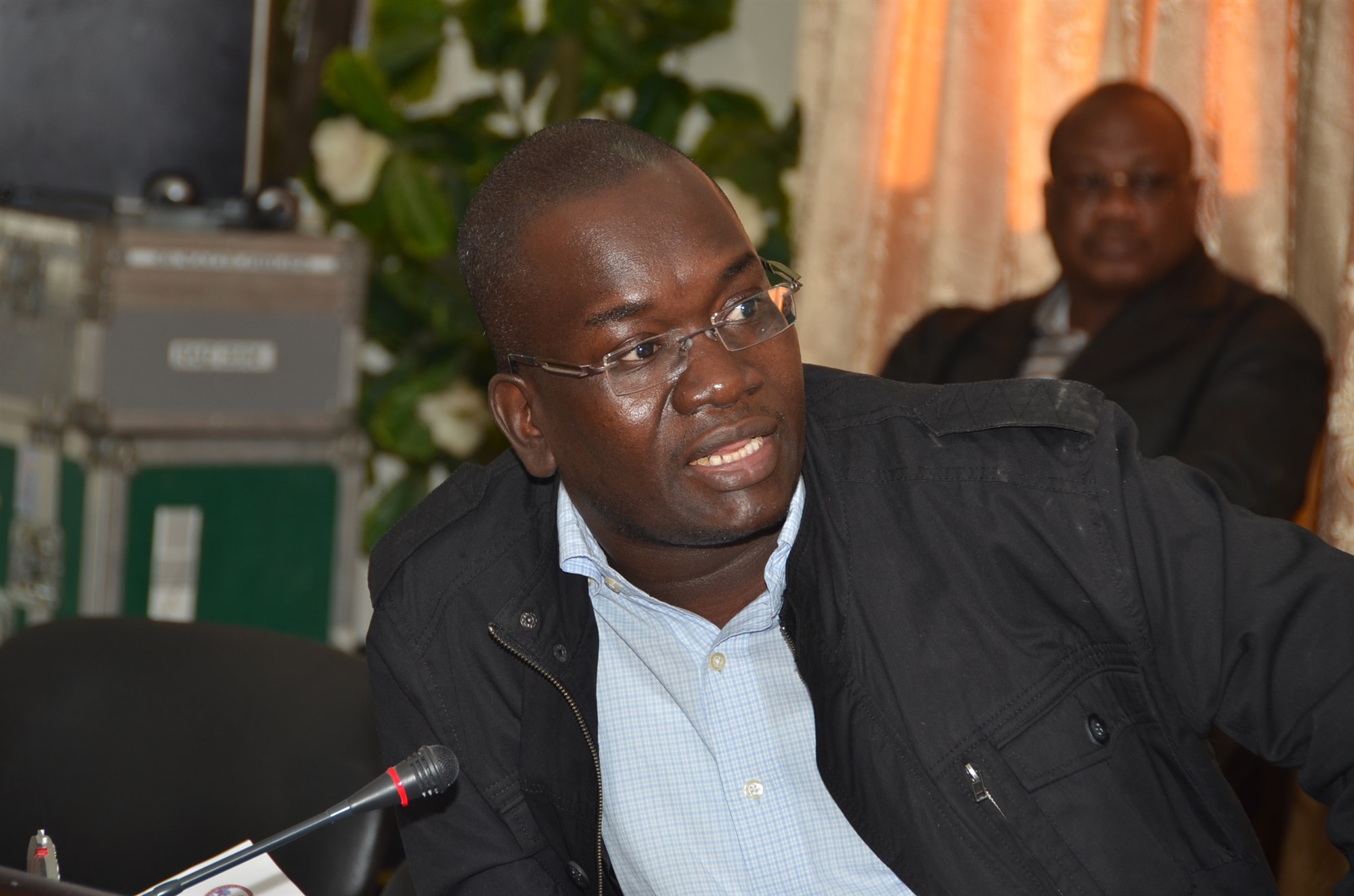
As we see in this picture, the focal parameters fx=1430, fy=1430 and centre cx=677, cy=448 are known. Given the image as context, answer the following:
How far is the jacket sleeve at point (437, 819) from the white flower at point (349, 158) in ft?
7.06

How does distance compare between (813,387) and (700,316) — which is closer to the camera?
(700,316)

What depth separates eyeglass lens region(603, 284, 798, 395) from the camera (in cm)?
127

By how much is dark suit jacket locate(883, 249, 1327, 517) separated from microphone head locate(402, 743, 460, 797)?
1309 millimetres

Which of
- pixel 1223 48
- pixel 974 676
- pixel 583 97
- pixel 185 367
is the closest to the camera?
pixel 974 676

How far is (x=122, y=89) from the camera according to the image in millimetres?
2889

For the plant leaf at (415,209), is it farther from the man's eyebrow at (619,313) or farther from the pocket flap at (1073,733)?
the pocket flap at (1073,733)

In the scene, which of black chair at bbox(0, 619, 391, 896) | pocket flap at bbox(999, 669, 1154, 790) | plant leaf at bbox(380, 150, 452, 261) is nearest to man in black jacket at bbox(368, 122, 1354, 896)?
pocket flap at bbox(999, 669, 1154, 790)

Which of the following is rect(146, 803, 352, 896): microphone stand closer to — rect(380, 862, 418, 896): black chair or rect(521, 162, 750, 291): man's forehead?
rect(380, 862, 418, 896): black chair

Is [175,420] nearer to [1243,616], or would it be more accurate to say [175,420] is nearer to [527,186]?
[527,186]

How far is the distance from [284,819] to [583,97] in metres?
2.43

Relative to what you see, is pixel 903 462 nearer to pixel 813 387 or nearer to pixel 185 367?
pixel 813 387

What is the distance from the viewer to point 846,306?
298 centimetres


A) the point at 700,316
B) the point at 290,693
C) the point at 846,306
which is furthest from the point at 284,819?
the point at 846,306

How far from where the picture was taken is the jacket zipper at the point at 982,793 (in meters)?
1.18
